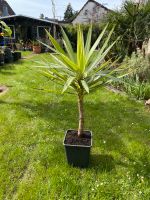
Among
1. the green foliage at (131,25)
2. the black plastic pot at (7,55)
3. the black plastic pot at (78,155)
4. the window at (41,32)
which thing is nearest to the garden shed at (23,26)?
the window at (41,32)

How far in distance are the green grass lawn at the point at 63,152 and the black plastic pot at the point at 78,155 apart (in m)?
0.11

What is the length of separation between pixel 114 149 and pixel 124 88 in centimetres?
363

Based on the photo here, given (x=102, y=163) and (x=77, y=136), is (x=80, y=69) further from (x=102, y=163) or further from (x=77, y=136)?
(x=102, y=163)

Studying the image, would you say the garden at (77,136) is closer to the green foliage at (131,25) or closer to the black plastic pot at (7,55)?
the green foliage at (131,25)

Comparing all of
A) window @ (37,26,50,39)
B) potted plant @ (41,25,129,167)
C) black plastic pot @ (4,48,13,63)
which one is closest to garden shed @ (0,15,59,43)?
window @ (37,26,50,39)

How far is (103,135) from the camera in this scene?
4441mm

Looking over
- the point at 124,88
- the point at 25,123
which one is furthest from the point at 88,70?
the point at 124,88

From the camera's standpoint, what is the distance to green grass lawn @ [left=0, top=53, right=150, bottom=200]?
3000 millimetres

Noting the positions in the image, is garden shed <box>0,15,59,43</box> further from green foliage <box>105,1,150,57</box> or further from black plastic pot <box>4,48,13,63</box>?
green foliage <box>105,1,150,57</box>

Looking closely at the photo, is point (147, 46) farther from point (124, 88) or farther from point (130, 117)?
point (130, 117)

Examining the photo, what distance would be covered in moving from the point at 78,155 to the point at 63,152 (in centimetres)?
50

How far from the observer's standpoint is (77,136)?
3.57m

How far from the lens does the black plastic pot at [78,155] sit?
3.31 metres

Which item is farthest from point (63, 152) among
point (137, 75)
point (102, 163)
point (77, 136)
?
point (137, 75)
